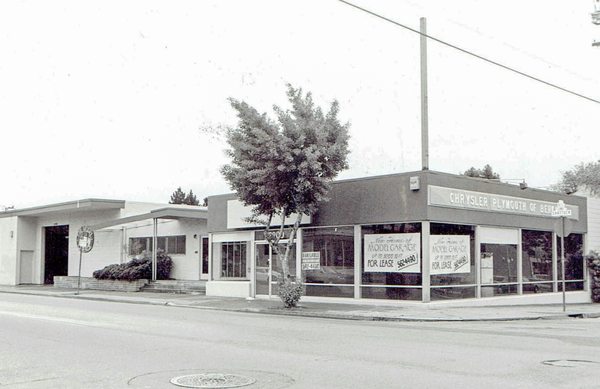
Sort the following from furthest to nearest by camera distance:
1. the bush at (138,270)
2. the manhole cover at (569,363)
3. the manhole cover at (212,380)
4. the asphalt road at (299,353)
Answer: the bush at (138,270), the manhole cover at (569,363), the asphalt road at (299,353), the manhole cover at (212,380)

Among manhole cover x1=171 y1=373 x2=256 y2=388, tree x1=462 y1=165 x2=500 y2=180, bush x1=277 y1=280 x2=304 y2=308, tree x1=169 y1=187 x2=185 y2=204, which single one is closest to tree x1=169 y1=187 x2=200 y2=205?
tree x1=169 y1=187 x2=185 y2=204

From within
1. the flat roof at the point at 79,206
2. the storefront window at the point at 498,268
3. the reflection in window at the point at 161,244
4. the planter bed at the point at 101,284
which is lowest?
the planter bed at the point at 101,284

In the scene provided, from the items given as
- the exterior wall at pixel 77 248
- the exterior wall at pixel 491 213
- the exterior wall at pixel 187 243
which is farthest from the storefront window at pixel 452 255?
the exterior wall at pixel 77 248

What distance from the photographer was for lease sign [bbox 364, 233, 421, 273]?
22.4m

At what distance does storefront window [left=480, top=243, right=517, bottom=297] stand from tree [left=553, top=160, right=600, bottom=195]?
31508 millimetres

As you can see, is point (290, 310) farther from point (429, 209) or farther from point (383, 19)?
point (383, 19)

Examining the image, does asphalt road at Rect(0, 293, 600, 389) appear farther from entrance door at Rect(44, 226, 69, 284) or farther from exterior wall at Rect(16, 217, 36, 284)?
entrance door at Rect(44, 226, 69, 284)

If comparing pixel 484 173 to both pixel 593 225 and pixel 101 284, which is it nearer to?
pixel 593 225

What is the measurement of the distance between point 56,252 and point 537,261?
33.4 meters

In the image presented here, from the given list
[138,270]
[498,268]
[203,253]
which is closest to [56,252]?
[138,270]

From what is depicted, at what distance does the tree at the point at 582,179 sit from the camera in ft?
181

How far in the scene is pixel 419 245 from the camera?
22.3 meters

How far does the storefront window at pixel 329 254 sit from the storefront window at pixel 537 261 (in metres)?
7.26

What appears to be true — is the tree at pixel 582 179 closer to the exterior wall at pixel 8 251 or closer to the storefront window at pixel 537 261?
the storefront window at pixel 537 261
